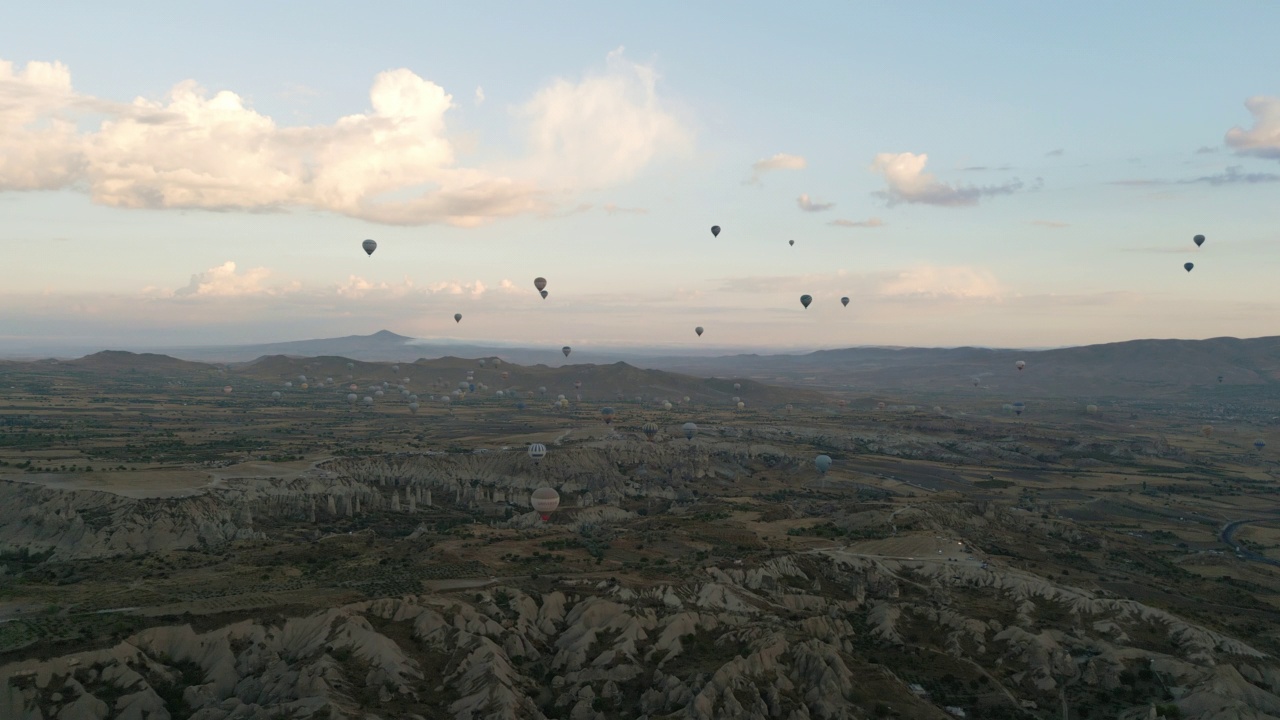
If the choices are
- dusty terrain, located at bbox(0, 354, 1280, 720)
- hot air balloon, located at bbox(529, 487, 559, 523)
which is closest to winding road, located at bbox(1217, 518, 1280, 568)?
dusty terrain, located at bbox(0, 354, 1280, 720)

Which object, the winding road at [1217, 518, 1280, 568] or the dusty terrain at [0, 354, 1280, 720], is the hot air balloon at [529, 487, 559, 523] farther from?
the winding road at [1217, 518, 1280, 568]

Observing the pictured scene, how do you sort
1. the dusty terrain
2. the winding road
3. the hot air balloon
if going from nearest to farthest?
the dusty terrain → the winding road → the hot air balloon

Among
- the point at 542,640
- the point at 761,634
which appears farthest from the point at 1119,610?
the point at 542,640

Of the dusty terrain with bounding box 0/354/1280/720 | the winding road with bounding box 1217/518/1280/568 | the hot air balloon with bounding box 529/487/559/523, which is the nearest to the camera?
the dusty terrain with bounding box 0/354/1280/720

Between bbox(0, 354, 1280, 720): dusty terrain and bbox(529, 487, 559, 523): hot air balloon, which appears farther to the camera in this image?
bbox(529, 487, 559, 523): hot air balloon

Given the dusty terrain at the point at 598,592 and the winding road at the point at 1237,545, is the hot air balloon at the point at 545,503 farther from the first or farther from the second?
the winding road at the point at 1237,545

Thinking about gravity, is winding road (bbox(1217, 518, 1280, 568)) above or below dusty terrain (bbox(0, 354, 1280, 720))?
below

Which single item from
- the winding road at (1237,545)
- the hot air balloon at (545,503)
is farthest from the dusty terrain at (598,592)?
the hot air balloon at (545,503)

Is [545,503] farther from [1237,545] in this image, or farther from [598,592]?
[1237,545]

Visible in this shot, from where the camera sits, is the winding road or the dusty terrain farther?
the winding road

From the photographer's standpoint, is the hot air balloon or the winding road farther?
the hot air balloon

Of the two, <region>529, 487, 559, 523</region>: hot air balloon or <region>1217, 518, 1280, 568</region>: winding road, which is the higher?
<region>529, 487, 559, 523</region>: hot air balloon
